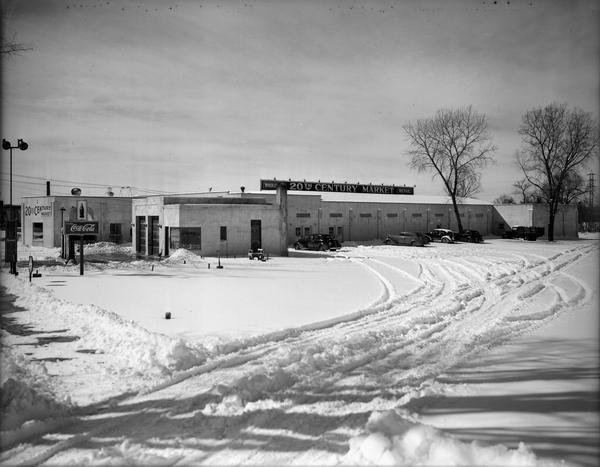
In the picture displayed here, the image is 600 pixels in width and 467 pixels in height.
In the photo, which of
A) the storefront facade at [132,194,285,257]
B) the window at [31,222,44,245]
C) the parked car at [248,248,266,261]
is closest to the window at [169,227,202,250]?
the storefront facade at [132,194,285,257]

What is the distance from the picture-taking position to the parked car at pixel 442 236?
47062 mm

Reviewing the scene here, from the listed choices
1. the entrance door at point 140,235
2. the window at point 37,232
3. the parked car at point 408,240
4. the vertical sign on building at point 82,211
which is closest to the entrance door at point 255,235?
the entrance door at point 140,235

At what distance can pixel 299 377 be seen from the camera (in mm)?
7246

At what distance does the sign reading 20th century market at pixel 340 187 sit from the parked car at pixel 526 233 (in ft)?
47.7

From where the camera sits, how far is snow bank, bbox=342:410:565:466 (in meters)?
4.29

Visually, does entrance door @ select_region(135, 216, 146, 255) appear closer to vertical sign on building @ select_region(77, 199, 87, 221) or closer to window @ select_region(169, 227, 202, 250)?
window @ select_region(169, 227, 202, 250)

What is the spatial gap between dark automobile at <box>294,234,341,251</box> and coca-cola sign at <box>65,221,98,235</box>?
1967 centimetres

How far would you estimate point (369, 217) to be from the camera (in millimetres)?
50219

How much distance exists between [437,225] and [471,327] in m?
46.5

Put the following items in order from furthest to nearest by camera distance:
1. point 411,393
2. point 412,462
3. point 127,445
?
point 411,393, point 127,445, point 412,462

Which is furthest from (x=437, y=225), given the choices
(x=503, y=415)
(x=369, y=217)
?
(x=503, y=415)

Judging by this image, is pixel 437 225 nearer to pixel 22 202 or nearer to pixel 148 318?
pixel 22 202

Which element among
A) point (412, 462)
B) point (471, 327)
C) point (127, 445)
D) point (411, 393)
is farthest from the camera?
point (471, 327)

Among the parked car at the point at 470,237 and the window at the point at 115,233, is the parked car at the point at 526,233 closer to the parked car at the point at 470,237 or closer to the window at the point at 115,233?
the parked car at the point at 470,237
